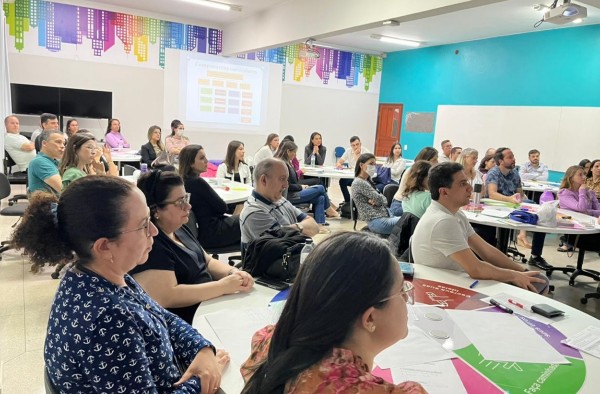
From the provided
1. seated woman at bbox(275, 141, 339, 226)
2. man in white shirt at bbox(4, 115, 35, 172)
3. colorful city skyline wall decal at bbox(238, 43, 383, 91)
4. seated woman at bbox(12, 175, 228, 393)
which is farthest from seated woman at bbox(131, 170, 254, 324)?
colorful city skyline wall decal at bbox(238, 43, 383, 91)

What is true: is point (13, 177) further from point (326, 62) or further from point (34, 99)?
point (326, 62)

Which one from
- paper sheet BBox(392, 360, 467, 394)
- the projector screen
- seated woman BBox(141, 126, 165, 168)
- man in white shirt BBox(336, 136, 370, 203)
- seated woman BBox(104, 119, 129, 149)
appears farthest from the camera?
the projector screen

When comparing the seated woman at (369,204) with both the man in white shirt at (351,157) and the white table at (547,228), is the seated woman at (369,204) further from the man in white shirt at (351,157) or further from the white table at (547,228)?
the man in white shirt at (351,157)

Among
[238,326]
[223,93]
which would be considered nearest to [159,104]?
[223,93]

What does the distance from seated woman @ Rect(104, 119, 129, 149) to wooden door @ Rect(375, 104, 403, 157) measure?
6959 mm

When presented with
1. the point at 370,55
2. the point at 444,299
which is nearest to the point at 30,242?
the point at 444,299

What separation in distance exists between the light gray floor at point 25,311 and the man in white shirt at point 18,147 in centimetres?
140

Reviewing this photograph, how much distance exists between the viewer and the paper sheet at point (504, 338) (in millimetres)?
1486

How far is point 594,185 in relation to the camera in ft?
18.8

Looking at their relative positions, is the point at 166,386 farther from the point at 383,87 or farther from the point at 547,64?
the point at 383,87

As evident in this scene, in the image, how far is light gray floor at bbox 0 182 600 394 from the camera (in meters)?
2.48

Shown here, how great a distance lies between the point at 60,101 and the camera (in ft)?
27.8

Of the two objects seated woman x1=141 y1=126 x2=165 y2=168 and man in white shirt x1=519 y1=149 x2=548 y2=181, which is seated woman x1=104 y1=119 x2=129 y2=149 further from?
man in white shirt x1=519 y1=149 x2=548 y2=181

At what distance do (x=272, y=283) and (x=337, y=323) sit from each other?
4.01 feet
